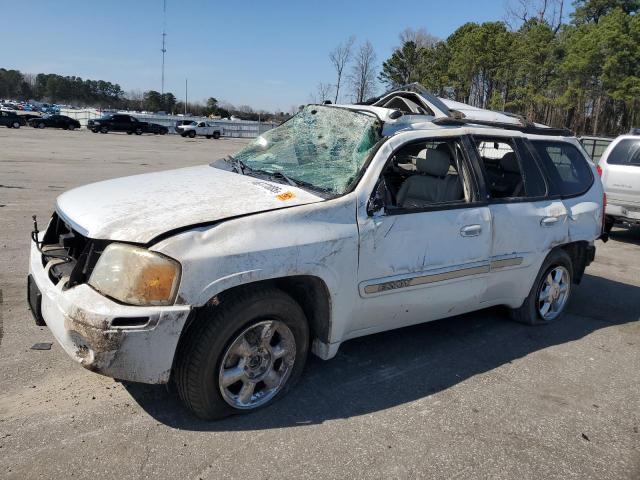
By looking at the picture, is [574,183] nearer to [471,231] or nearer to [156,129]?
[471,231]

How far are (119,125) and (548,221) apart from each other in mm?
45859

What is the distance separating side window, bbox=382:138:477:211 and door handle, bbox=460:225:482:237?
195mm

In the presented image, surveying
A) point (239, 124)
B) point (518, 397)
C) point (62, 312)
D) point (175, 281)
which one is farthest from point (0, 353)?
point (239, 124)

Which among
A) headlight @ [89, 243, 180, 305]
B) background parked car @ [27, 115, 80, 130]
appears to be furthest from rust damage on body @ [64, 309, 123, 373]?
background parked car @ [27, 115, 80, 130]

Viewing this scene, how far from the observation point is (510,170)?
181 inches

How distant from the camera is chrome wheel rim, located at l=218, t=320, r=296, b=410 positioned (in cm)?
303

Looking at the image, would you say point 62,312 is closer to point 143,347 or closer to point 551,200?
point 143,347

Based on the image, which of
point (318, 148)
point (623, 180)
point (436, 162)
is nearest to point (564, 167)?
point (436, 162)

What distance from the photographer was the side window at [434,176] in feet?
13.0

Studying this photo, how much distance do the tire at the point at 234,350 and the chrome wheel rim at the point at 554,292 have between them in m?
2.66

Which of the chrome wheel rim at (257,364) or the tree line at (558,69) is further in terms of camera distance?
the tree line at (558,69)

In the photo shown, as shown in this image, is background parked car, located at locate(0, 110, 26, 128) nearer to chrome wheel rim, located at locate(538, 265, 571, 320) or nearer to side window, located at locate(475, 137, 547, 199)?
side window, located at locate(475, 137, 547, 199)

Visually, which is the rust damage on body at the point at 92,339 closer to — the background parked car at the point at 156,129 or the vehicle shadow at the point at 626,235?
the vehicle shadow at the point at 626,235

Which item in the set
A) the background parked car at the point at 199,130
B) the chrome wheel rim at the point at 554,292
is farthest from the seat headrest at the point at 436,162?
the background parked car at the point at 199,130
